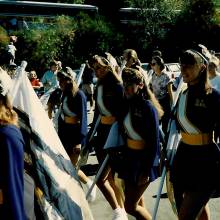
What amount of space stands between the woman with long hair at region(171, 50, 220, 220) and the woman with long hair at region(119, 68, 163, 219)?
393 mm

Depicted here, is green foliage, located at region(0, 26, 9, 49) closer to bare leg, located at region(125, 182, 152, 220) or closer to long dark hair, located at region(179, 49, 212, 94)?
bare leg, located at region(125, 182, 152, 220)

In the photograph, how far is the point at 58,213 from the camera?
3.30 meters

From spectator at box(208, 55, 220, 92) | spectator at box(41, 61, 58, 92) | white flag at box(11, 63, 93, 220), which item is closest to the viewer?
white flag at box(11, 63, 93, 220)

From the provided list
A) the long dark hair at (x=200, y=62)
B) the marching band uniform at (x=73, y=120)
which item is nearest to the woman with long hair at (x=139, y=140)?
the long dark hair at (x=200, y=62)

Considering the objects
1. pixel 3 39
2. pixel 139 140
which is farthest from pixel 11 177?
pixel 3 39

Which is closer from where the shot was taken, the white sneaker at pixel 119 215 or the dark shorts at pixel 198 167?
the dark shorts at pixel 198 167

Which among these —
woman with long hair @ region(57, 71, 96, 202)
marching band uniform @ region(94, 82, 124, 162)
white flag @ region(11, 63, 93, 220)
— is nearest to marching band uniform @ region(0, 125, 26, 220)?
white flag @ region(11, 63, 93, 220)

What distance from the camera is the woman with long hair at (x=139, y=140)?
4.43 m

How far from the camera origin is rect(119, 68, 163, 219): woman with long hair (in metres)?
4.43

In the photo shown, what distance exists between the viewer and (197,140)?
4.01m

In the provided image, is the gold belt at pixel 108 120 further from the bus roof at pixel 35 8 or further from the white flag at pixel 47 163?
the bus roof at pixel 35 8

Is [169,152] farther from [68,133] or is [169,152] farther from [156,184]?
[156,184]

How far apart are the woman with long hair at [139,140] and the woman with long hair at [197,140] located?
1.29 ft

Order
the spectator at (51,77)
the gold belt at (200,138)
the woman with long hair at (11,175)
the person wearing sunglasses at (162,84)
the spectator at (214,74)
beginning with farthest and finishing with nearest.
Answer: the spectator at (51,77)
the person wearing sunglasses at (162,84)
the spectator at (214,74)
the gold belt at (200,138)
the woman with long hair at (11,175)
